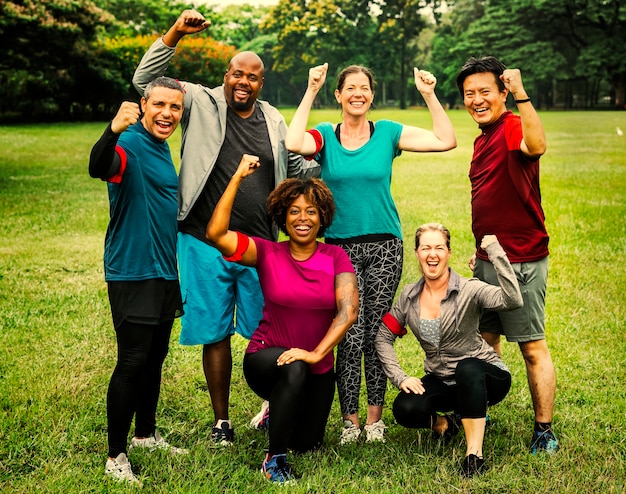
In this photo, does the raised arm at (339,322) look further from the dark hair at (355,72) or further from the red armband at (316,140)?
the dark hair at (355,72)

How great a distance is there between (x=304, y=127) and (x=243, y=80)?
1.31 feet

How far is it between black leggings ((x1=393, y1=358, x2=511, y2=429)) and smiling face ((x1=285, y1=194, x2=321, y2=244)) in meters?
0.92

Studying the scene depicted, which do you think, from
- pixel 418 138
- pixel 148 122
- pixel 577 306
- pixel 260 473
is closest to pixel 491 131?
pixel 418 138

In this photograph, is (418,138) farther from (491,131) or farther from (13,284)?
(13,284)

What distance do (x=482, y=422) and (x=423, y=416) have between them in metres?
0.30

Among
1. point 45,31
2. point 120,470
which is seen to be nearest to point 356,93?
point 120,470

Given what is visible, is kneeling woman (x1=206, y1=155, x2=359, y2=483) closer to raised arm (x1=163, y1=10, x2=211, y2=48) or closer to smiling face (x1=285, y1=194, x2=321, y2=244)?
smiling face (x1=285, y1=194, x2=321, y2=244)

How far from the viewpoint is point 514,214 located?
12.5 feet

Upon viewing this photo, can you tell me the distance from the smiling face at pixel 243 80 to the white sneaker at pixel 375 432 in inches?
71.8

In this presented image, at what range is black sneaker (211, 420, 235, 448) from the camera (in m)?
4.02

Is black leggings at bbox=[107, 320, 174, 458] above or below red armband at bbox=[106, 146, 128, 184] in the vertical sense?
below

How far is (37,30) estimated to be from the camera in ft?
58.7

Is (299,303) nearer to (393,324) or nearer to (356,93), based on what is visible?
(393,324)

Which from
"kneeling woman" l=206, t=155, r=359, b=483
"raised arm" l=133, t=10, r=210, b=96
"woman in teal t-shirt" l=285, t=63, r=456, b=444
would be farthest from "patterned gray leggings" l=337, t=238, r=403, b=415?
"raised arm" l=133, t=10, r=210, b=96
